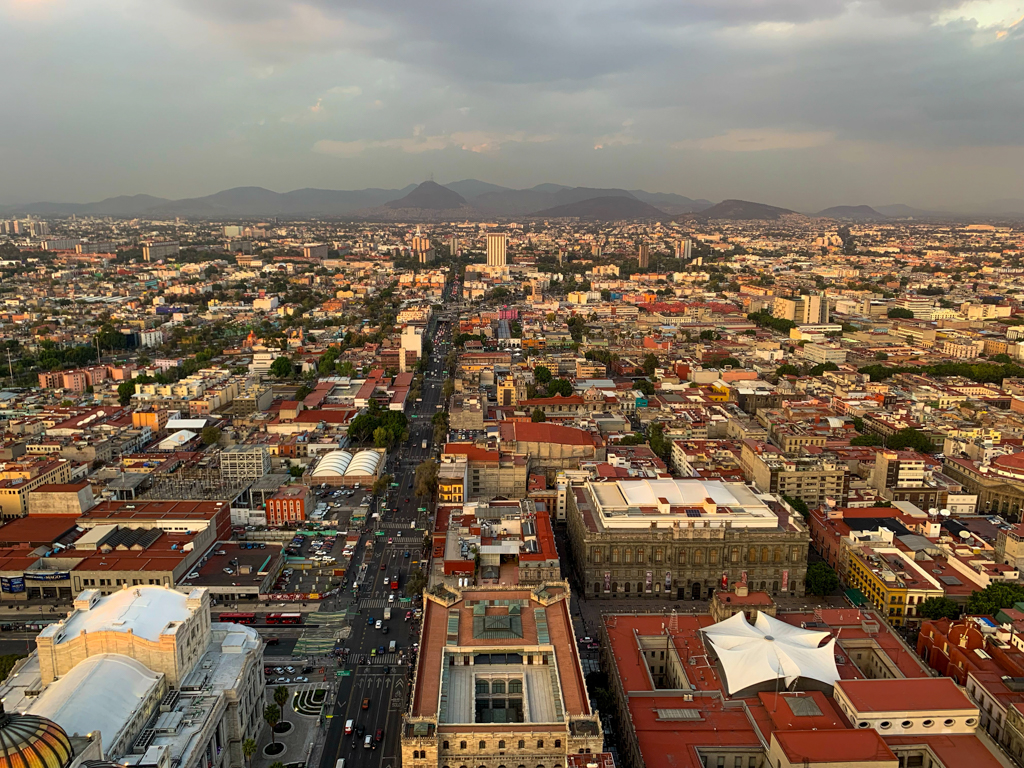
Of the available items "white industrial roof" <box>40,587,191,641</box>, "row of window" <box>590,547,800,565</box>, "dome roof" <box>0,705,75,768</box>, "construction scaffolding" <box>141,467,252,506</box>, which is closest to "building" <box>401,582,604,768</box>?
"row of window" <box>590,547,800,565</box>

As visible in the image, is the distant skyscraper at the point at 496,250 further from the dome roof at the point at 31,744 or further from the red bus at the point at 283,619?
the dome roof at the point at 31,744

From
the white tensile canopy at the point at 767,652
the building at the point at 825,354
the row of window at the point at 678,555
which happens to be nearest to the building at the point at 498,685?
the white tensile canopy at the point at 767,652

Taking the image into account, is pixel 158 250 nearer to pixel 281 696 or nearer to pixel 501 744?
pixel 281 696

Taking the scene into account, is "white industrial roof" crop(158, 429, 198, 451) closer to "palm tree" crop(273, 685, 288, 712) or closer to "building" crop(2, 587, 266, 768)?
"building" crop(2, 587, 266, 768)

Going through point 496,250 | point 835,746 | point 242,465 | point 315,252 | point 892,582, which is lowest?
point 242,465

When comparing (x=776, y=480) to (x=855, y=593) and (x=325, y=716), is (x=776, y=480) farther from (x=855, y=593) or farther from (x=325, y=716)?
(x=325, y=716)

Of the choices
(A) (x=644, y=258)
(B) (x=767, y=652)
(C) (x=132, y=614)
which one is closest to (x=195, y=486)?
(C) (x=132, y=614)

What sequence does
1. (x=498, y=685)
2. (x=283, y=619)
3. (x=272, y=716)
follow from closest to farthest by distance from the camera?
(x=498, y=685) < (x=272, y=716) < (x=283, y=619)
